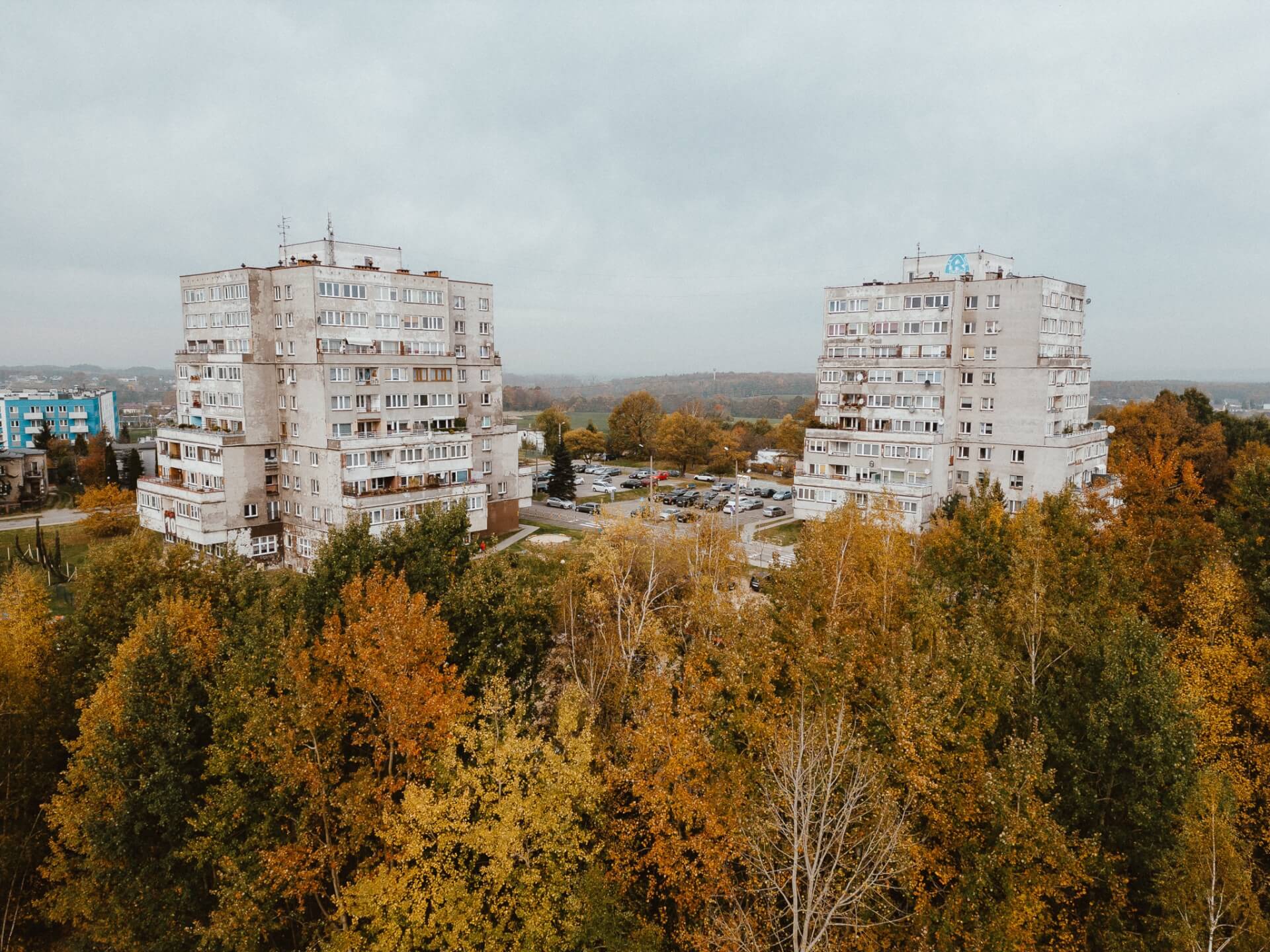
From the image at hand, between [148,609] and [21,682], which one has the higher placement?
[148,609]

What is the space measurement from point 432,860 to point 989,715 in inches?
635

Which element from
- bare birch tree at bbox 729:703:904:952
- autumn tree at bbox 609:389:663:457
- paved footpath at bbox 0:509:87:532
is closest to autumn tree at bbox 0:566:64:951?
bare birch tree at bbox 729:703:904:952

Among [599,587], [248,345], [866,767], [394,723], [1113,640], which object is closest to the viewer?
[866,767]

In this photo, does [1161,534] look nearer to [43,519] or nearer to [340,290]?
[340,290]

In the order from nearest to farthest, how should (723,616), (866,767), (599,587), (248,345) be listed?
(866,767)
(723,616)
(599,587)
(248,345)

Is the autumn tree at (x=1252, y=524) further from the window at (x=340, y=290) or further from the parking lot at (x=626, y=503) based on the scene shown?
the window at (x=340, y=290)

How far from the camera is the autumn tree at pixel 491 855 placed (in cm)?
1964

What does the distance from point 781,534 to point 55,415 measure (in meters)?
149

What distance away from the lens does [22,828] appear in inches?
1064

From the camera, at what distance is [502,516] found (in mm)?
66312

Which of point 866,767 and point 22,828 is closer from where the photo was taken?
point 866,767

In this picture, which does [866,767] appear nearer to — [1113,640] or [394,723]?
[1113,640]

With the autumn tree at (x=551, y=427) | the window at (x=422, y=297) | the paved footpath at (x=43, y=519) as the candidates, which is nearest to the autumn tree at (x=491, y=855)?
the window at (x=422, y=297)

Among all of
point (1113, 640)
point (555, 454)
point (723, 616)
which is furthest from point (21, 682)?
point (555, 454)
